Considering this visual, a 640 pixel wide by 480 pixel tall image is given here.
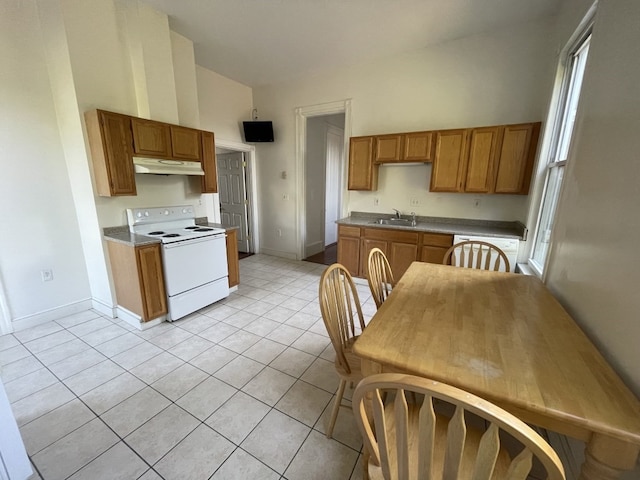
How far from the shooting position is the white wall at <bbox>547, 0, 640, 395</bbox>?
97 centimetres

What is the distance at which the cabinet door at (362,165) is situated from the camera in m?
3.56

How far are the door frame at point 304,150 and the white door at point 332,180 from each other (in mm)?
1002

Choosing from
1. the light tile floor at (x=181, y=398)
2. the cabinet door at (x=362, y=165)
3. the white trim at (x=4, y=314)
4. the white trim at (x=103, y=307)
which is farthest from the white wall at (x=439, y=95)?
the white trim at (x=4, y=314)

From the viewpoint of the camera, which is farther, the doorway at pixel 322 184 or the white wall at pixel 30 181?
the doorway at pixel 322 184

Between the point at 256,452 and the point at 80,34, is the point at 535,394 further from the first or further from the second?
the point at 80,34

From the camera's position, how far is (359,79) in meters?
3.73

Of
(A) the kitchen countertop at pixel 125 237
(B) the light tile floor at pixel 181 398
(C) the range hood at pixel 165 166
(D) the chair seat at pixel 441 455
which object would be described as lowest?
(B) the light tile floor at pixel 181 398

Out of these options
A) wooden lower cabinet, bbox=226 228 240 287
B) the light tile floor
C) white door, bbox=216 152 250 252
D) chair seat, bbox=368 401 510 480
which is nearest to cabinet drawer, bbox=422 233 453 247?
the light tile floor

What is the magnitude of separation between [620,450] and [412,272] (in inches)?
48.2

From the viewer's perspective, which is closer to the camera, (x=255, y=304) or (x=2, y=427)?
(x=2, y=427)

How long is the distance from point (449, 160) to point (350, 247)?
1654 millimetres

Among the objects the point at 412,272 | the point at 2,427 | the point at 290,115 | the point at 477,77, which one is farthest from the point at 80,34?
the point at 477,77

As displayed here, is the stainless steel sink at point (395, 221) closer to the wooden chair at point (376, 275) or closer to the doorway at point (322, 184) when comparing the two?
the doorway at point (322, 184)

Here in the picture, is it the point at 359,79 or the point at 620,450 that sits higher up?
the point at 359,79
